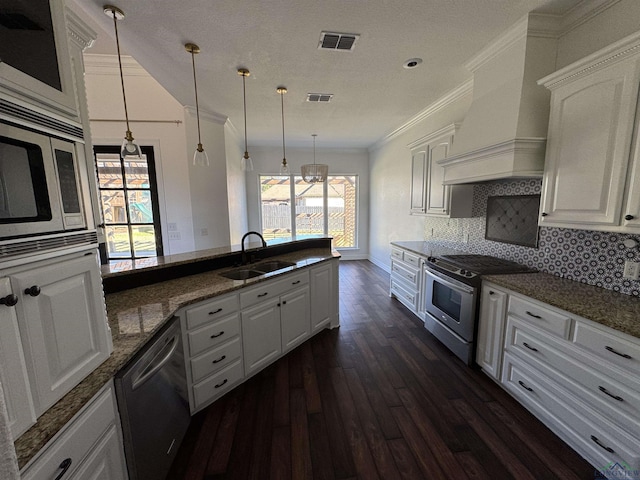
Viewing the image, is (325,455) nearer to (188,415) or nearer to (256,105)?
(188,415)

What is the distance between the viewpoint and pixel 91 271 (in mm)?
1004

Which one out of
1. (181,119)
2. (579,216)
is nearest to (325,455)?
(579,216)

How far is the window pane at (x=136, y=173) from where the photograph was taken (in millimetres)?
3842

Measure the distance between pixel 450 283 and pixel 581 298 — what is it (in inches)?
38.0

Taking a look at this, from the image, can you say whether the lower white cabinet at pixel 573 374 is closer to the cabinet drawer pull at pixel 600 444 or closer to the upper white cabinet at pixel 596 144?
the cabinet drawer pull at pixel 600 444

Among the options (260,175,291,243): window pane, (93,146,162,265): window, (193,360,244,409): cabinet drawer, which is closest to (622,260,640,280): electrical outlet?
(193,360,244,409): cabinet drawer

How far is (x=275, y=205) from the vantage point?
676cm

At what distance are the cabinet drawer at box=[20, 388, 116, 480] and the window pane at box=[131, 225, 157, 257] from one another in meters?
3.53

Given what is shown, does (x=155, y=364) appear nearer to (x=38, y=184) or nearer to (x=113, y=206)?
(x=38, y=184)

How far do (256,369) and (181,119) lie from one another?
11.8ft

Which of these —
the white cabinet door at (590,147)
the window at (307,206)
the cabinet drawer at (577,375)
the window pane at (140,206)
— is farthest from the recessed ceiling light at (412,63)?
the window at (307,206)

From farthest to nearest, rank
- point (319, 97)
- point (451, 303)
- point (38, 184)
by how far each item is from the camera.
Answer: point (319, 97) < point (451, 303) < point (38, 184)

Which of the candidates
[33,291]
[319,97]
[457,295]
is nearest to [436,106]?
[319,97]

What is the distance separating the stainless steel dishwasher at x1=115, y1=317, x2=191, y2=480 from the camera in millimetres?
1146
